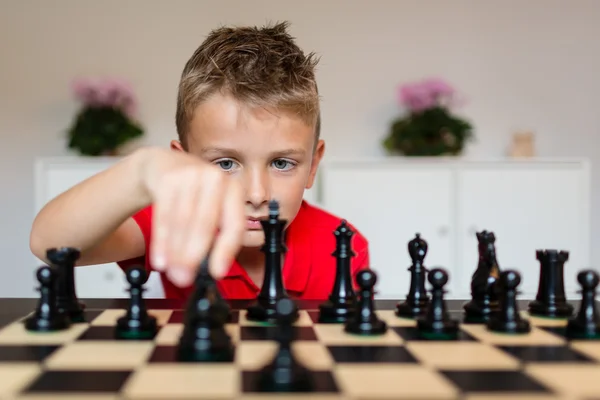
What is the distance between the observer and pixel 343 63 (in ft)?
12.2

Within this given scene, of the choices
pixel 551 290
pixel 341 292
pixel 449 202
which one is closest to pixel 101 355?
pixel 341 292

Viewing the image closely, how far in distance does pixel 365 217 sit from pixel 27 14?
7.83 feet

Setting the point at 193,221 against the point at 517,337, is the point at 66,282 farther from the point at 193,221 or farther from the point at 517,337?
the point at 517,337

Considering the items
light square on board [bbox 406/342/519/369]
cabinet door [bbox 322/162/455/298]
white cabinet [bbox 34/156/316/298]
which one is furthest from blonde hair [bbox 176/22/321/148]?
white cabinet [bbox 34/156/316/298]

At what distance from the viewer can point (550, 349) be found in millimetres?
797

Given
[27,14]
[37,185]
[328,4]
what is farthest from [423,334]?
[27,14]

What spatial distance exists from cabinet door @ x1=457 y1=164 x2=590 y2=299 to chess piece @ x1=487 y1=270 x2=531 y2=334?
7.49ft

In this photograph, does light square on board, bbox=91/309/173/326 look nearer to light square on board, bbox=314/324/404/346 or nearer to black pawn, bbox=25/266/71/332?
black pawn, bbox=25/266/71/332

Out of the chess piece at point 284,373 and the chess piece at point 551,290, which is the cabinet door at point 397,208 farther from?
the chess piece at point 284,373

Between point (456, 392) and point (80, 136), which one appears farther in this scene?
point (80, 136)

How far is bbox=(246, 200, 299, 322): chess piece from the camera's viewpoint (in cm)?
96

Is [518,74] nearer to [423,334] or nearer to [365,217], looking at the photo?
[365,217]

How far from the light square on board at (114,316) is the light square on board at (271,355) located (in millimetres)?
212

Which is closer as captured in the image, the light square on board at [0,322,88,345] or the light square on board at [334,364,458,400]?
the light square on board at [334,364,458,400]
